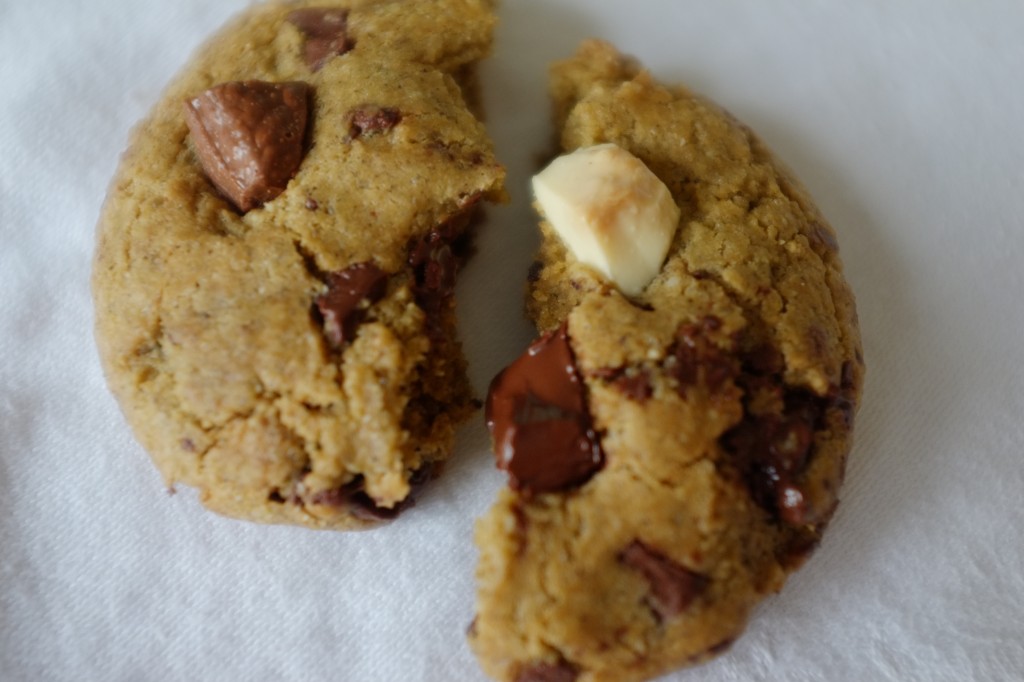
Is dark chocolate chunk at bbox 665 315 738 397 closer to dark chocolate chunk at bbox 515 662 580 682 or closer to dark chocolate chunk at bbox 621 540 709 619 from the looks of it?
dark chocolate chunk at bbox 621 540 709 619

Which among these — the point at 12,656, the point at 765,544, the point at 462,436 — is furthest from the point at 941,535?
the point at 12,656

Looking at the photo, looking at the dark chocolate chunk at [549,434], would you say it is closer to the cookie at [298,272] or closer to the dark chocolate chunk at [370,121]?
the cookie at [298,272]

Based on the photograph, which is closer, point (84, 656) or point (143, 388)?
point (143, 388)

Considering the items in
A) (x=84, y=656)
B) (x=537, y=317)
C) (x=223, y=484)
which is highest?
(x=223, y=484)

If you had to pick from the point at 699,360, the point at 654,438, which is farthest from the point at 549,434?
the point at 699,360

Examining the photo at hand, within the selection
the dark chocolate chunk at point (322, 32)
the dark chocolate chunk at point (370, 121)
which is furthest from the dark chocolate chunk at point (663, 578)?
the dark chocolate chunk at point (322, 32)

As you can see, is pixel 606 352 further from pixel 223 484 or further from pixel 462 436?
pixel 223 484

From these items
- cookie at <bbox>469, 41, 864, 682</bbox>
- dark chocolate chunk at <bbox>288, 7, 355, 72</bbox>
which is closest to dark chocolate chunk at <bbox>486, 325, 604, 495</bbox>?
cookie at <bbox>469, 41, 864, 682</bbox>
